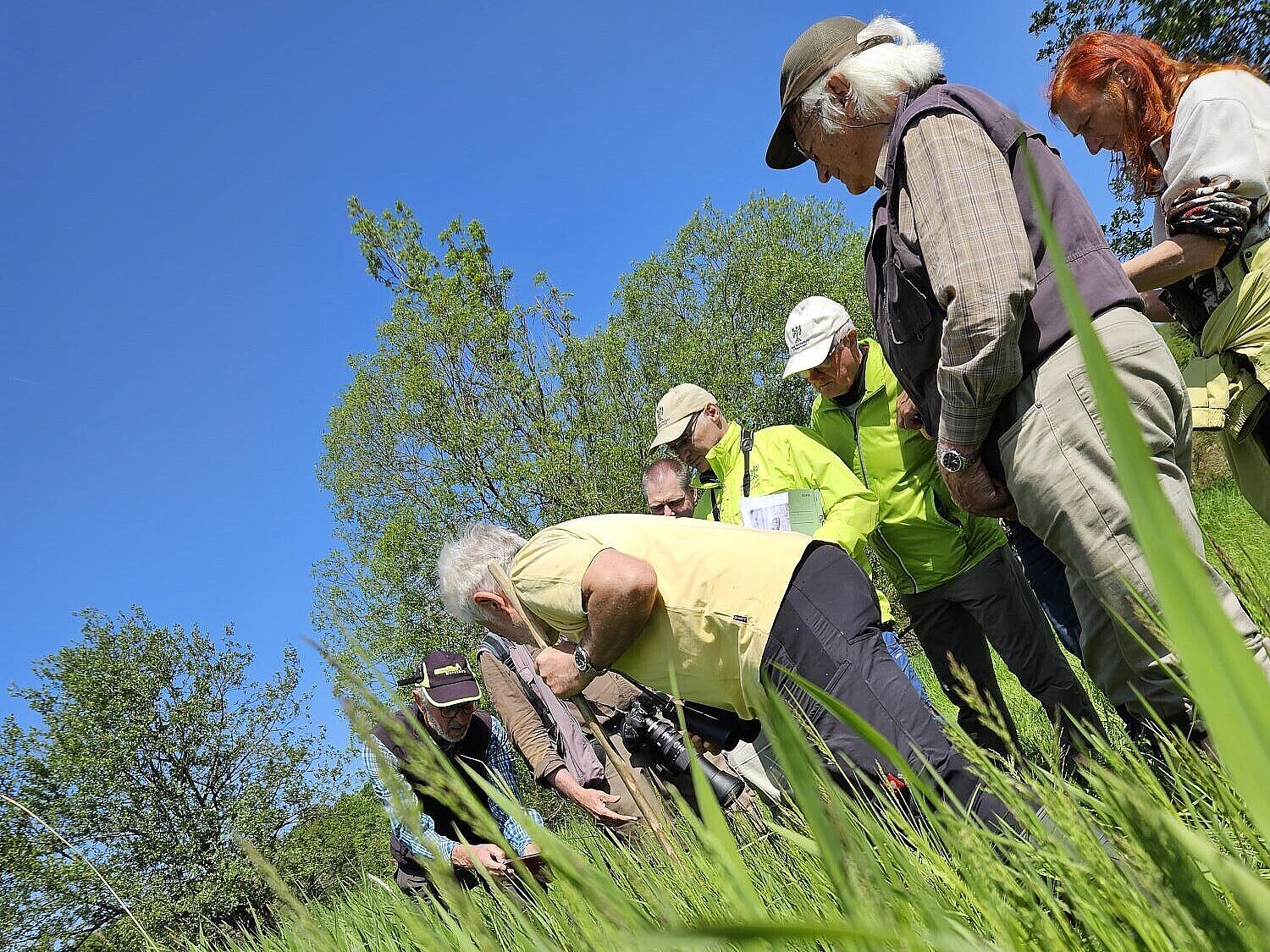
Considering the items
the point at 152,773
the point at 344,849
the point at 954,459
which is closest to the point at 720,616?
the point at 954,459

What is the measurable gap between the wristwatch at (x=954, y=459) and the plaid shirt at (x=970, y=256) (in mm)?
69

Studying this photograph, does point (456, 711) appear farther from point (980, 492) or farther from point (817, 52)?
point (817, 52)

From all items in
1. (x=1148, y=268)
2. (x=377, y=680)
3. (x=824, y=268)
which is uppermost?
(x=824, y=268)

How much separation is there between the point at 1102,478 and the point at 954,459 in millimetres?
345

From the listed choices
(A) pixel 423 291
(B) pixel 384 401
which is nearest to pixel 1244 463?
(A) pixel 423 291

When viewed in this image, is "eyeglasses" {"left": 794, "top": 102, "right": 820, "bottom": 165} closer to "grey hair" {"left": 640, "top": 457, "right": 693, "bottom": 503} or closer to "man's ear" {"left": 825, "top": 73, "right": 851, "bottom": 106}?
"man's ear" {"left": 825, "top": 73, "right": 851, "bottom": 106}

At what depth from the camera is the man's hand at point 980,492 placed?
1979mm

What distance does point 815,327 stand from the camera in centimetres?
339

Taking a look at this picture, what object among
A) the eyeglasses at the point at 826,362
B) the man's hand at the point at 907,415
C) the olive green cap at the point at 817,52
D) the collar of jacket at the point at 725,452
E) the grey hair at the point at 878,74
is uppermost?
Result: the olive green cap at the point at 817,52

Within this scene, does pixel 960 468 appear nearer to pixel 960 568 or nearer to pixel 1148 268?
pixel 1148 268

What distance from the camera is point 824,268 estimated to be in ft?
78.1

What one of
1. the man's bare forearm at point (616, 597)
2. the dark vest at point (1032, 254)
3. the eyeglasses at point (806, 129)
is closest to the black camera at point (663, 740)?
the man's bare forearm at point (616, 597)

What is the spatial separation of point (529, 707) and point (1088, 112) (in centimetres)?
350

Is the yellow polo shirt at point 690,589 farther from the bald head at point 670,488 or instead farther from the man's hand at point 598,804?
the bald head at point 670,488
